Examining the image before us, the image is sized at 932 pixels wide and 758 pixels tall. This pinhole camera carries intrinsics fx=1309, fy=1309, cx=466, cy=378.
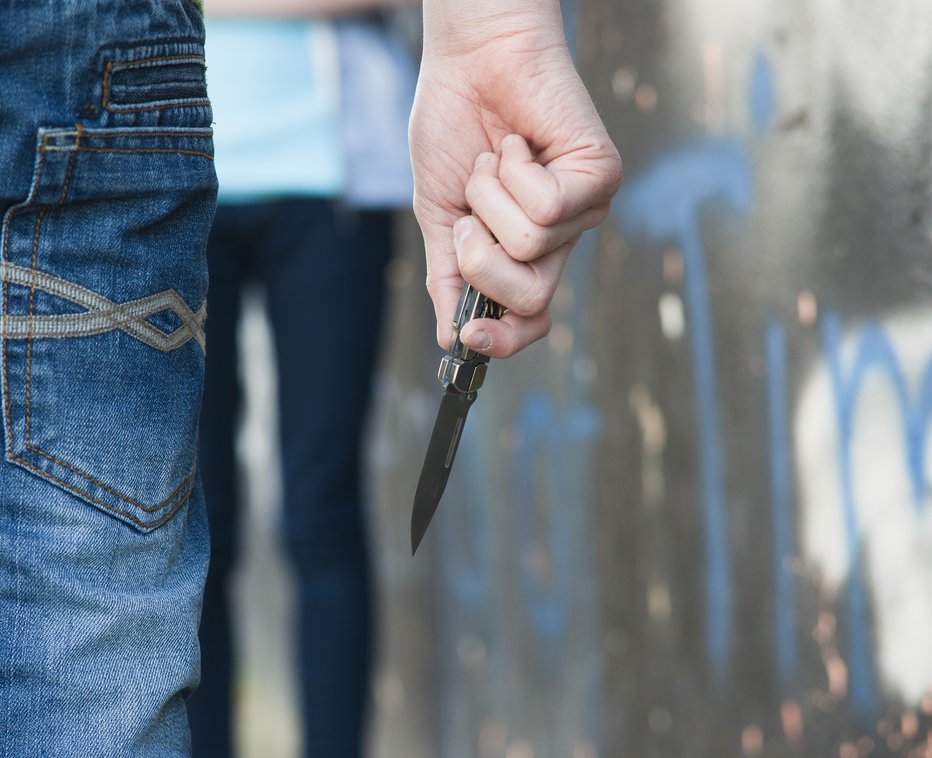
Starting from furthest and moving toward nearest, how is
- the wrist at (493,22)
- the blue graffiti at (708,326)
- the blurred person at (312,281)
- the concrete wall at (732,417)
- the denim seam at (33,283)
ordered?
the blurred person at (312,281) → the blue graffiti at (708,326) → the concrete wall at (732,417) → the wrist at (493,22) → the denim seam at (33,283)

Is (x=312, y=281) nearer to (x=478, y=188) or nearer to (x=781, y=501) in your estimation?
(x=781, y=501)

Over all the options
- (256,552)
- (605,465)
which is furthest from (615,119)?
(256,552)

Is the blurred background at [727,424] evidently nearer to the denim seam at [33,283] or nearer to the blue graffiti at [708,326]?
the blue graffiti at [708,326]

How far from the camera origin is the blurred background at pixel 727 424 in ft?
4.59

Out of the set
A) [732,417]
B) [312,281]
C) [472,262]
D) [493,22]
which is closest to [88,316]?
[472,262]

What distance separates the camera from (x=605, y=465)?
2213mm

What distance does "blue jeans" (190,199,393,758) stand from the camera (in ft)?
7.65

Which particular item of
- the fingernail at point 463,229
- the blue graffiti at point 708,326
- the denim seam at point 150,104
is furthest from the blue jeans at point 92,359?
the blue graffiti at point 708,326

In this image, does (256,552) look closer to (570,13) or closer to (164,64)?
(570,13)

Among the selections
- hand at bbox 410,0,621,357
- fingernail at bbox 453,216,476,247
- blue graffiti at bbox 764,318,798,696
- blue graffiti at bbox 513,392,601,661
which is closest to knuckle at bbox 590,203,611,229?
hand at bbox 410,0,621,357

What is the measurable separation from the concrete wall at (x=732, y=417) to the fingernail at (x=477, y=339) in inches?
20.1

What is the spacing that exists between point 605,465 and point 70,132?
1373 millimetres

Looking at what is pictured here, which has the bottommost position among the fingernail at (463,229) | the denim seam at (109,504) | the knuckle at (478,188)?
the denim seam at (109,504)

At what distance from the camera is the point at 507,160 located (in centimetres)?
107
